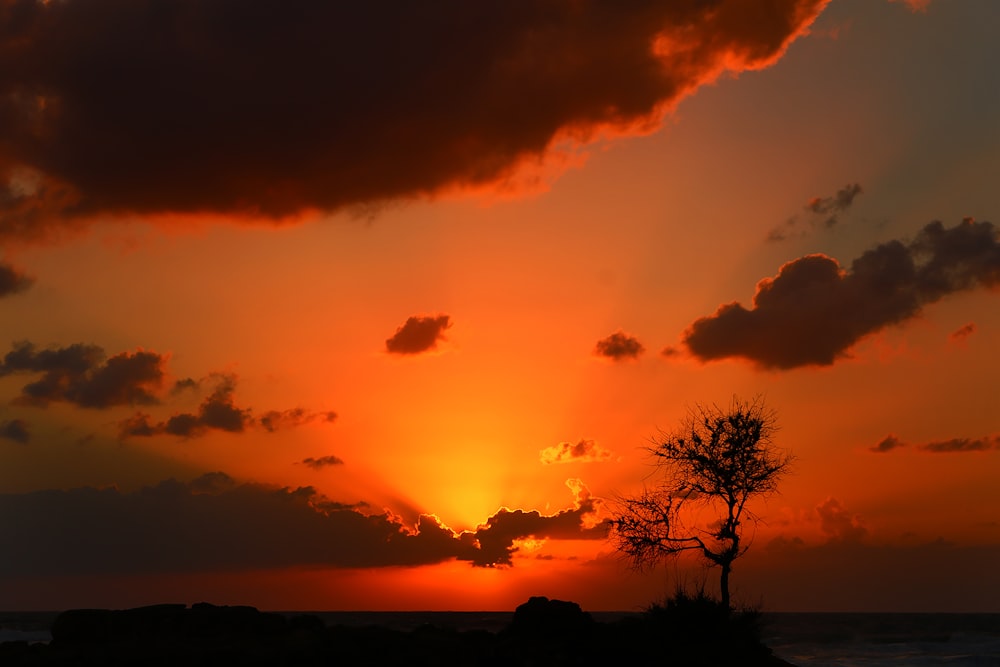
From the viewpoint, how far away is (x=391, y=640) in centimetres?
3109

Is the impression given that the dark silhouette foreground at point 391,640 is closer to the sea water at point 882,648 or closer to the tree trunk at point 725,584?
the tree trunk at point 725,584

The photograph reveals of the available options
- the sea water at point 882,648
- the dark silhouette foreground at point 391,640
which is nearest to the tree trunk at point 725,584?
the dark silhouette foreground at point 391,640

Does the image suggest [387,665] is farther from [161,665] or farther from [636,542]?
[636,542]

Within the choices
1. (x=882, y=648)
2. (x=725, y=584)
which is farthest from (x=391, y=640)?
(x=882, y=648)

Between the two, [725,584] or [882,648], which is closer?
[725,584]

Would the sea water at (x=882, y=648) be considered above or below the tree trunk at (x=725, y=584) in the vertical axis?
below

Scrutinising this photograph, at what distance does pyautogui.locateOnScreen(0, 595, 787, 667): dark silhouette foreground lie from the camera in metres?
28.6

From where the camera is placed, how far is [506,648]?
3098 cm

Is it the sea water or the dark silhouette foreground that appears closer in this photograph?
the dark silhouette foreground

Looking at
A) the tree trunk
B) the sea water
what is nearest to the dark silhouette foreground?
the tree trunk

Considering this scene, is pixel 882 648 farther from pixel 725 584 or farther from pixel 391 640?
pixel 391 640

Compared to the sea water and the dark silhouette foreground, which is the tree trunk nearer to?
the dark silhouette foreground

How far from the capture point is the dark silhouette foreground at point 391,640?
2859cm

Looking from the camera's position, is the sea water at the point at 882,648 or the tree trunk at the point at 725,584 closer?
the tree trunk at the point at 725,584
